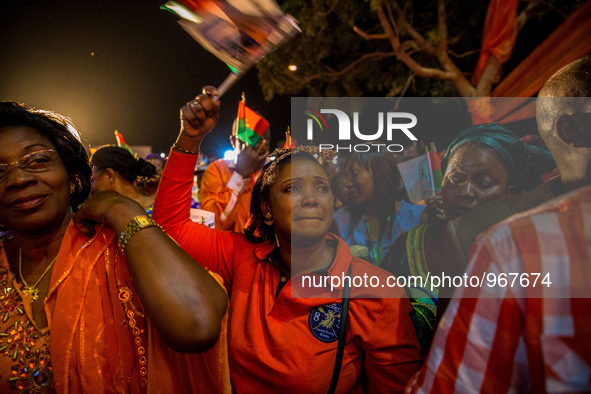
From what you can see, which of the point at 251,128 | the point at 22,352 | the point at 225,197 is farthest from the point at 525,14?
the point at 22,352

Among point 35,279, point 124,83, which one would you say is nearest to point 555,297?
point 35,279

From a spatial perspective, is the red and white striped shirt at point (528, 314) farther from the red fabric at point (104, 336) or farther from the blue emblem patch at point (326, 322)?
the red fabric at point (104, 336)

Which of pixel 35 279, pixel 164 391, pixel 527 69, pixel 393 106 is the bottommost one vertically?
pixel 164 391

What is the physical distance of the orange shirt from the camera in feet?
12.1

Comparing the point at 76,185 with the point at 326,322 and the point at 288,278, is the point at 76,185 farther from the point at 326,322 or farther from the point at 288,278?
the point at 326,322

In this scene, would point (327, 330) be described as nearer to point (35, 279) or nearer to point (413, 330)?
point (413, 330)

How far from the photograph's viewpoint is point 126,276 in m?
1.38

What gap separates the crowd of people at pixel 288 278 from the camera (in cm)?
81

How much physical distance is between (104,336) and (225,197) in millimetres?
2580

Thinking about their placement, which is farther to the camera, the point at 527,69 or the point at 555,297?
the point at 527,69

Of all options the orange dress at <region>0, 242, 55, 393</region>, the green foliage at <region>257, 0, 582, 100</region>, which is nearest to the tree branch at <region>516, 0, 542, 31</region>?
the green foliage at <region>257, 0, 582, 100</region>

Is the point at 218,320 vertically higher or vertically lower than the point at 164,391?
higher

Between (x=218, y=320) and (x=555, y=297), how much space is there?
977 millimetres

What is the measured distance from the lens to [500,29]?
5.67 metres
